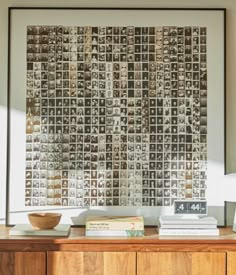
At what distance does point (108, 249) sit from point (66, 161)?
2.17 feet

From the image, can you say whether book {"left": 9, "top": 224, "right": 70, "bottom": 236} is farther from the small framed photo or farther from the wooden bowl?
the small framed photo

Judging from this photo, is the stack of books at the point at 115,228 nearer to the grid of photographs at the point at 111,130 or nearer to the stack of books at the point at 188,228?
the stack of books at the point at 188,228

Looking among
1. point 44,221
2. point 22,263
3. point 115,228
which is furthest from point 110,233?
point 22,263

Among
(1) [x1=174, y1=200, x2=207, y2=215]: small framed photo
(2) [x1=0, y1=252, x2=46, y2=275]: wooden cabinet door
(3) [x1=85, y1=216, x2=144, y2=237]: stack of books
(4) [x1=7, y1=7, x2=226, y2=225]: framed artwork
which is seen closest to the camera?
(2) [x1=0, y1=252, x2=46, y2=275]: wooden cabinet door

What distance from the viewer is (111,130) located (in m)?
3.00

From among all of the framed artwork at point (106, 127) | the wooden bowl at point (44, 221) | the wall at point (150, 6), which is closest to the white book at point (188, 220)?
the framed artwork at point (106, 127)

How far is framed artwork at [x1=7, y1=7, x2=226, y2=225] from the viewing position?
9.79 ft

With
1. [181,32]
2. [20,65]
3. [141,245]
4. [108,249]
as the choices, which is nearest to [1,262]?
[108,249]

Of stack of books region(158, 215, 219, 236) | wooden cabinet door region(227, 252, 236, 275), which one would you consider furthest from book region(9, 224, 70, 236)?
wooden cabinet door region(227, 252, 236, 275)

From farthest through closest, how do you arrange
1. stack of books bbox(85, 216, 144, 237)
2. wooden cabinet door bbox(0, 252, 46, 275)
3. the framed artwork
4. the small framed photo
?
the framed artwork → the small framed photo → stack of books bbox(85, 216, 144, 237) → wooden cabinet door bbox(0, 252, 46, 275)

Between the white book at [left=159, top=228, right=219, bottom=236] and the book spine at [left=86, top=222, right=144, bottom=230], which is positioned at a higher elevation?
the book spine at [left=86, top=222, right=144, bottom=230]

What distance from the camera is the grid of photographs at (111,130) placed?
2.99 metres

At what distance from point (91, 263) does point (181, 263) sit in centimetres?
44

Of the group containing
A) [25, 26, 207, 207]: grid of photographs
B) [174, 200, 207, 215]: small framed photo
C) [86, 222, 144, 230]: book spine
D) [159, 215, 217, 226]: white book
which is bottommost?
[86, 222, 144, 230]: book spine
